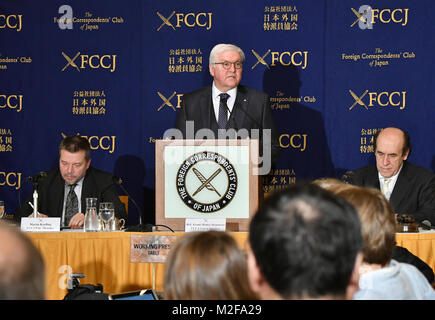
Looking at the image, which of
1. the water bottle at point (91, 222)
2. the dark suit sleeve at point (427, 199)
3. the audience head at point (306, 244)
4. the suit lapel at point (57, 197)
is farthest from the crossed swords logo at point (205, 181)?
the audience head at point (306, 244)

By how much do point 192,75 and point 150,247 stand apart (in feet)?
9.35

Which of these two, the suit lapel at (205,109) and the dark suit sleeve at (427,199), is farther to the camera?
the suit lapel at (205,109)

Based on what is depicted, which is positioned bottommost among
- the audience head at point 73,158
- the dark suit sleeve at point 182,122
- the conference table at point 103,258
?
the conference table at point 103,258

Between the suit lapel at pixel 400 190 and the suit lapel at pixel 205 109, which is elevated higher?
the suit lapel at pixel 205 109

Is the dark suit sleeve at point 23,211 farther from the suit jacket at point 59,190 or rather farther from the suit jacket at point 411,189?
the suit jacket at point 411,189

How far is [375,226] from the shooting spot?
163 cm

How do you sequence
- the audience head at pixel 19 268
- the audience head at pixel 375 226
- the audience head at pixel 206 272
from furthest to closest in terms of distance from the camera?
the audience head at pixel 375 226, the audience head at pixel 206 272, the audience head at pixel 19 268

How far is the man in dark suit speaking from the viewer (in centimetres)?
434

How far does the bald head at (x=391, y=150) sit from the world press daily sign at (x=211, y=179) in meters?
1.38

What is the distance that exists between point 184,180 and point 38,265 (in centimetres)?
247

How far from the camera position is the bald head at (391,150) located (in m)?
4.21

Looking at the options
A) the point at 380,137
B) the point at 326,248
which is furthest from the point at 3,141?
the point at 326,248

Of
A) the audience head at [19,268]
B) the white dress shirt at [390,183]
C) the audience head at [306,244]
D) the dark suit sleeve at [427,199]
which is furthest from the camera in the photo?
the white dress shirt at [390,183]
